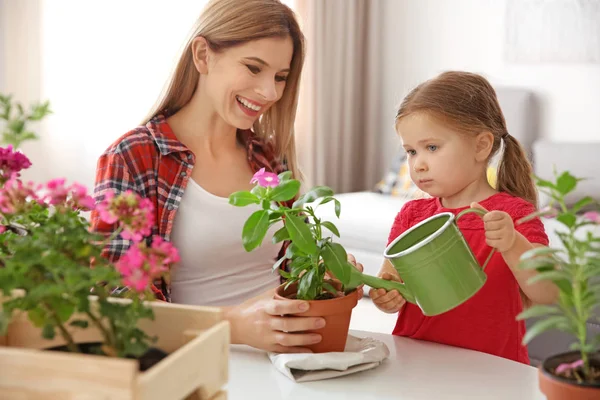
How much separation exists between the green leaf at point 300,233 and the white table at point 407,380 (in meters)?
0.20

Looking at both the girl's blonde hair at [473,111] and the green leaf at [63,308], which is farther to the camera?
the girl's blonde hair at [473,111]

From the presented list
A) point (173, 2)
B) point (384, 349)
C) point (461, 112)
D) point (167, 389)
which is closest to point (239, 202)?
point (384, 349)

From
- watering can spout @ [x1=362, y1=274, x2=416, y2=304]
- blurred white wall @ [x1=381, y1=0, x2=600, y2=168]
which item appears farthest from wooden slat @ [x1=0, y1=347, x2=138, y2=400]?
blurred white wall @ [x1=381, y1=0, x2=600, y2=168]

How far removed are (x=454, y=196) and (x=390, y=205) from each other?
2.50 metres

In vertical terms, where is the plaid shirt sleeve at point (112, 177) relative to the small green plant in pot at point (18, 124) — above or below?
below

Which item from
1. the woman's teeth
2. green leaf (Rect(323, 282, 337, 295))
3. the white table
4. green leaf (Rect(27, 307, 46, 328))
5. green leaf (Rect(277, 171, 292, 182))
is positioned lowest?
the white table

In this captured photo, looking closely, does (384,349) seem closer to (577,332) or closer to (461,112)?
(577,332)

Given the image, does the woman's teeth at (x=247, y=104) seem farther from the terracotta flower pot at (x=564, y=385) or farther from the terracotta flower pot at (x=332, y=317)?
the terracotta flower pot at (x=564, y=385)

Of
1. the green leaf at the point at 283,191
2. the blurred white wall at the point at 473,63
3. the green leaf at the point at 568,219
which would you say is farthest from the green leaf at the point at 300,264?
the blurred white wall at the point at 473,63

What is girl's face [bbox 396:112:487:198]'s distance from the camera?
1.60m

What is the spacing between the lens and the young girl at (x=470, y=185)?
1575mm

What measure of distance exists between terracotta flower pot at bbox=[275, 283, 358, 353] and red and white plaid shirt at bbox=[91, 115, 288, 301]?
45cm

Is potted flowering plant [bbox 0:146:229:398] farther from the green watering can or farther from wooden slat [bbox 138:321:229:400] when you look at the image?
the green watering can

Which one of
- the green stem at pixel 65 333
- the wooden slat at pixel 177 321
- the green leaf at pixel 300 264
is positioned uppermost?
the green stem at pixel 65 333
